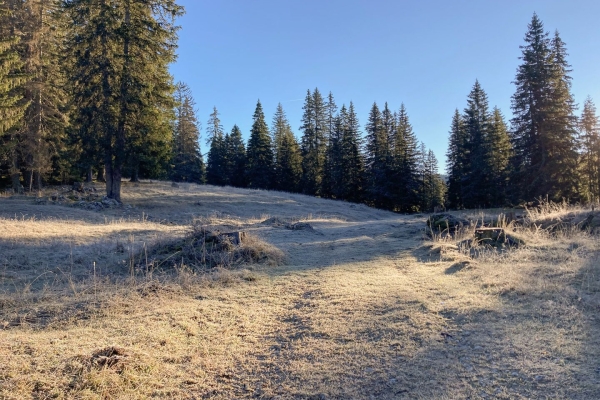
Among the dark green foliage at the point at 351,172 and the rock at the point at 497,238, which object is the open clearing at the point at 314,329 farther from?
the dark green foliage at the point at 351,172

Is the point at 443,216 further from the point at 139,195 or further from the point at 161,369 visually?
the point at 139,195

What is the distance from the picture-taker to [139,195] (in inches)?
947

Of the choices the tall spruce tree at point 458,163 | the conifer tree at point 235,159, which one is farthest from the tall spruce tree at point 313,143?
the tall spruce tree at point 458,163

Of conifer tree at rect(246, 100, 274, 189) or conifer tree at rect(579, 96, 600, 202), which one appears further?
conifer tree at rect(246, 100, 274, 189)

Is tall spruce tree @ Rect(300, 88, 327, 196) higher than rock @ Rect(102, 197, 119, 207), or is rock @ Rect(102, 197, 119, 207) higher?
tall spruce tree @ Rect(300, 88, 327, 196)

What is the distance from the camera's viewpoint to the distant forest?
62.7 ft

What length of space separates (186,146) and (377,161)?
1032 inches

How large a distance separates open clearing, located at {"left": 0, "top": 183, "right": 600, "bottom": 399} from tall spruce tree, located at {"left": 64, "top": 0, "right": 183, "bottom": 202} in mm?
13118

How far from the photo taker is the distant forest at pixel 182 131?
1912 centimetres

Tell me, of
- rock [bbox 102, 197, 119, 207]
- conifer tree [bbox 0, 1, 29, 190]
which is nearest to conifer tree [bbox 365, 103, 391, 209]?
rock [bbox 102, 197, 119, 207]

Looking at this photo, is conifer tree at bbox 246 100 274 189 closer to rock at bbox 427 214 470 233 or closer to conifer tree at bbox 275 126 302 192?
conifer tree at bbox 275 126 302 192

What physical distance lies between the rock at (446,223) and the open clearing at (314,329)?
3.22 metres

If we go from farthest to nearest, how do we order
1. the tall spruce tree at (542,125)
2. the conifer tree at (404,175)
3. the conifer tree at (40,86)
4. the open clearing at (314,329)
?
the conifer tree at (404,175) → the tall spruce tree at (542,125) → the conifer tree at (40,86) → the open clearing at (314,329)

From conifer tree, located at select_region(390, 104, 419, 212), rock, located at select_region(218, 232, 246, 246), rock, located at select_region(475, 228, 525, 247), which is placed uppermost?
conifer tree, located at select_region(390, 104, 419, 212)
